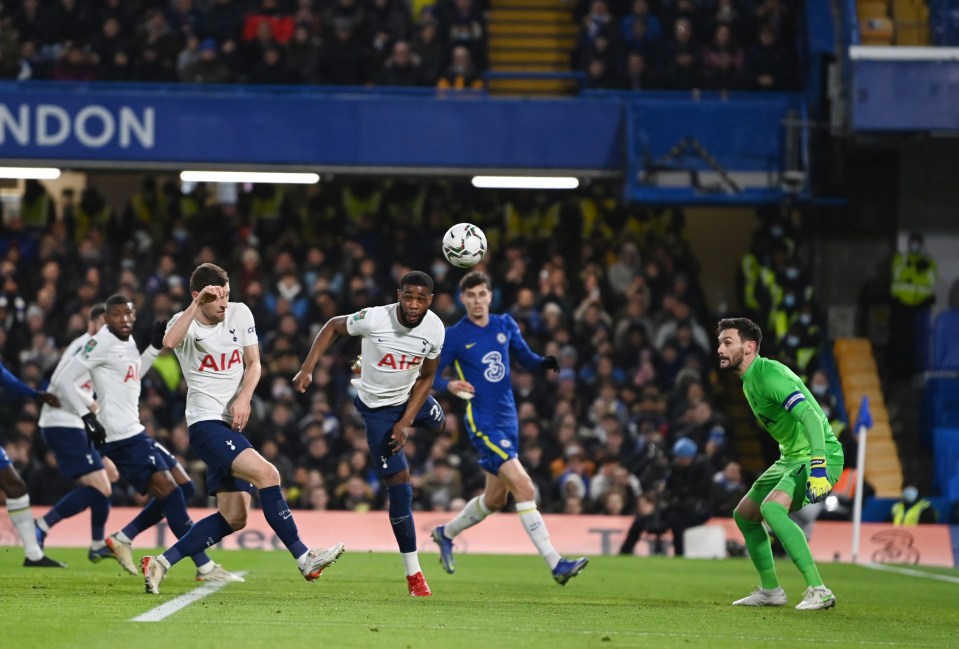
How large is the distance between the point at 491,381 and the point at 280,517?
2956mm

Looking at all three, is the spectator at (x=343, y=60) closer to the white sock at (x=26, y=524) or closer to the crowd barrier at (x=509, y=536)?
the crowd barrier at (x=509, y=536)

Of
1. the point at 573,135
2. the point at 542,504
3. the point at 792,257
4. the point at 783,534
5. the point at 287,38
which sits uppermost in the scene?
the point at 287,38

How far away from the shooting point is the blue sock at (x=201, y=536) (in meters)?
10.5

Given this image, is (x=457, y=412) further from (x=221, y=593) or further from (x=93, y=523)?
(x=221, y=593)

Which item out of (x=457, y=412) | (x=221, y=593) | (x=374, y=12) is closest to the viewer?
(x=221, y=593)

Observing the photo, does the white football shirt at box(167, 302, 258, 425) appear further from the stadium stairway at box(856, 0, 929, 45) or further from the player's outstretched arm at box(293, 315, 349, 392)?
the stadium stairway at box(856, 0, 929, 45)

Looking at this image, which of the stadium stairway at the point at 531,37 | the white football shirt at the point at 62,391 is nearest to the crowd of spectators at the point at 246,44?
the stadium stairway at the point at 531,37

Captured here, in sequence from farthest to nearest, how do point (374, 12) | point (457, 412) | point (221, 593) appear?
1. point (374, 12)
2. point (457, 412)
3. point (221, 593)

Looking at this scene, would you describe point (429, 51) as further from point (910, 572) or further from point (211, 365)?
point (211, 365)

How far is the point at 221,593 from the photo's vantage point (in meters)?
10.5

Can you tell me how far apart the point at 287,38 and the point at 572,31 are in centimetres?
481

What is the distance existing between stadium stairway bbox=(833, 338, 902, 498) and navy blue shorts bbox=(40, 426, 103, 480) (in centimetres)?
1120

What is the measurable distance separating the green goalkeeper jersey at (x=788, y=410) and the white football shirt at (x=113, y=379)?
5135mm

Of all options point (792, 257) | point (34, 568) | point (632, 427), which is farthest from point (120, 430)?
point (792, 257)
